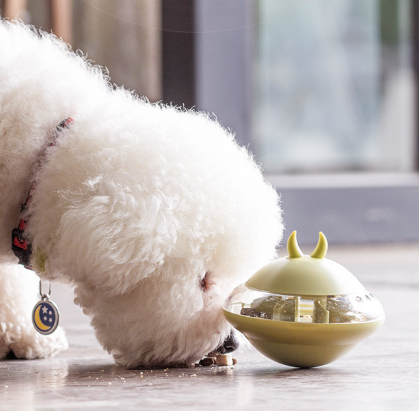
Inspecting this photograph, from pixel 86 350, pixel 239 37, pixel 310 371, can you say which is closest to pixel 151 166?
pixel 310 371

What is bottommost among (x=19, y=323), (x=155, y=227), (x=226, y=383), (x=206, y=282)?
(x=226, y=383)

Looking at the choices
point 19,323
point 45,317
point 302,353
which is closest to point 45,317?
point 45,317

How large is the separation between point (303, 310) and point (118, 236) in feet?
1.37

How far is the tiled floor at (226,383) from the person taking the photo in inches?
56.2

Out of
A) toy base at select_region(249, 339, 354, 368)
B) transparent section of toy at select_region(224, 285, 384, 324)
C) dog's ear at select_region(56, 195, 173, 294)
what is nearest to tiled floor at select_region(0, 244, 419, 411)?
toy base at select_region(249, 339, 354, 368)

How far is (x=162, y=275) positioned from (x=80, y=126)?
1.28ft

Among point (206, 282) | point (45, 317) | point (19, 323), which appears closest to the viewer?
Answer: point (206, 282)

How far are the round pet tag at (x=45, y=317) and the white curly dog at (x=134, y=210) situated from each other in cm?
16

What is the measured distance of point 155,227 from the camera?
154 cm

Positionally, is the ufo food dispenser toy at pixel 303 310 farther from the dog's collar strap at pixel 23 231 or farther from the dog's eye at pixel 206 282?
the dog's collar strap at pixel 23 231

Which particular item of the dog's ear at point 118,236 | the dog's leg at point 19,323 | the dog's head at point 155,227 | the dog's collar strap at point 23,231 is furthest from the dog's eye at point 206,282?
the dog's leg at point 19,323

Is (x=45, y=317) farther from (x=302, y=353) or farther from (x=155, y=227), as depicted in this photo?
(x=302, y=353)

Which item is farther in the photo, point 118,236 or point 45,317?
point 45,317

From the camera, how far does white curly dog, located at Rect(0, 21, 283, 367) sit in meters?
1.56
